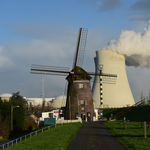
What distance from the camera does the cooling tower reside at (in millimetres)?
66312

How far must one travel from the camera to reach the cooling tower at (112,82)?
66312 mm

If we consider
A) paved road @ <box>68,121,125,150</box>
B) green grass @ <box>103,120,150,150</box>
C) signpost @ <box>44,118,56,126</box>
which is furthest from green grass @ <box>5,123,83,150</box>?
signpost @ <box>44,118,56,126</box>

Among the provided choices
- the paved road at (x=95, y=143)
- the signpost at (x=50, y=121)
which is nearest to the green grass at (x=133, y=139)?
the paved road at (x=95, y=143)

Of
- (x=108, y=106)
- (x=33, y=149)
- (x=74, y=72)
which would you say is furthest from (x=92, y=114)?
(x=33, y=149)

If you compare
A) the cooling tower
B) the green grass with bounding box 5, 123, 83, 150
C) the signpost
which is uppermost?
the cooling tower

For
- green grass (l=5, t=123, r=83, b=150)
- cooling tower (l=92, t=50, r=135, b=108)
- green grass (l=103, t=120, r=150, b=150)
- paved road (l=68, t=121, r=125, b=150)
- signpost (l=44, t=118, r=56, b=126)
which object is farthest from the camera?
cooling tower (l=92, t=50, r=135, b=108)

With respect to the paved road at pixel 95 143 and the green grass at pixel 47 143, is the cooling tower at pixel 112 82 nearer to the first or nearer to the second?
the green grass at pixel 47 143

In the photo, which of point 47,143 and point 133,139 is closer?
point 133,139

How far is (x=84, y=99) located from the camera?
188 feet

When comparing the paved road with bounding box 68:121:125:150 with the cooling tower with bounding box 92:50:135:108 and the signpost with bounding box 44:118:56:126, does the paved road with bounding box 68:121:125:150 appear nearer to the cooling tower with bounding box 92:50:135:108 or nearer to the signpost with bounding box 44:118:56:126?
the signpost with bounding box 44:118:56:126

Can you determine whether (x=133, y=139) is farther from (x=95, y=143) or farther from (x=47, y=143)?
(x=47, y=143)

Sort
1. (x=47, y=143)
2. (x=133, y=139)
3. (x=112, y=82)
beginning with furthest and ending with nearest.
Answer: (x=112, y=82) < (x=47, y=143) < (x=133, y=139)

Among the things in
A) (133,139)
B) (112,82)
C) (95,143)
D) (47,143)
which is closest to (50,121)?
(112,82)

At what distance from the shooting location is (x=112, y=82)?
66.3 m
